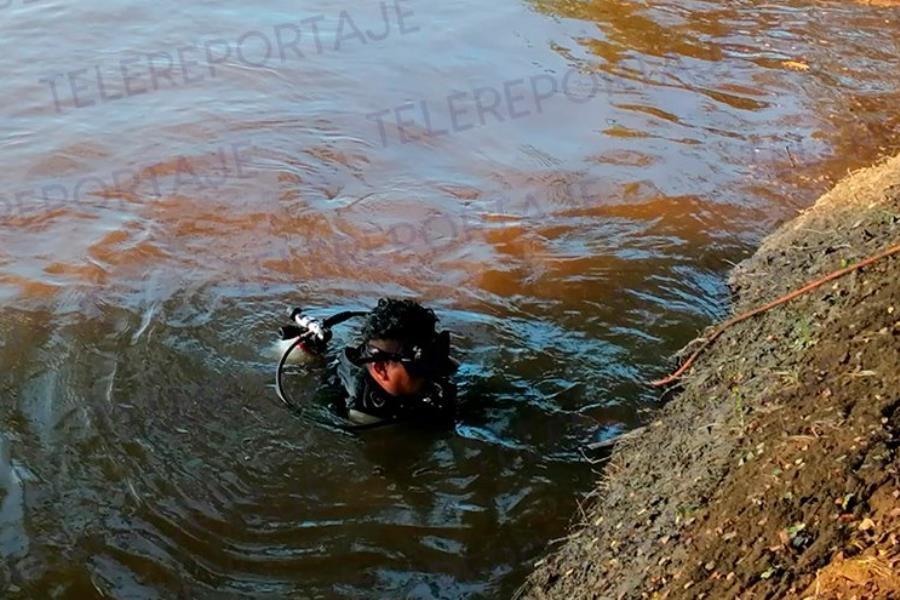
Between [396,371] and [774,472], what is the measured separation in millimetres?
2104

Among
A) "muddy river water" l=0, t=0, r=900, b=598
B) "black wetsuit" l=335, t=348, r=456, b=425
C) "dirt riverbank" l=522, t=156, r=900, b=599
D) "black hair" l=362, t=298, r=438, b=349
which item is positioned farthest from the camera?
"black wetsuit" l=335, t=348, r=456, b=425

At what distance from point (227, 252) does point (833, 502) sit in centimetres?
510

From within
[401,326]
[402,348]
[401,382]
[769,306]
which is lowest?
[401,382]

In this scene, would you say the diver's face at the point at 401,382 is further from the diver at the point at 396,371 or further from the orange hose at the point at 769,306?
the orange hose at the point at 769,306

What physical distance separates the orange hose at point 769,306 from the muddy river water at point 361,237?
1.09ft

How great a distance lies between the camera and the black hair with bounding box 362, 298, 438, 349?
4578mm

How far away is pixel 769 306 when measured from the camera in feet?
13.6

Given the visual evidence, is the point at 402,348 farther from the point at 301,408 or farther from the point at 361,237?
the point at 361,237

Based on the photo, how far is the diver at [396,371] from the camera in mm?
4605

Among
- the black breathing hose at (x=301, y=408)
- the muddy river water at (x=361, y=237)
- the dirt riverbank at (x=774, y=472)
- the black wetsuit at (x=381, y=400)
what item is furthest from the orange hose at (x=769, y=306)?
the black breathing hose at (x=301, y=408)

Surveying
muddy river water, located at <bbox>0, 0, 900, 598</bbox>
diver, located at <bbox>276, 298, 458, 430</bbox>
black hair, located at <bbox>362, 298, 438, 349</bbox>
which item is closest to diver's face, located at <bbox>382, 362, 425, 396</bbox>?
diver, located at <bbox>276, 298, 458, 430</bbox>

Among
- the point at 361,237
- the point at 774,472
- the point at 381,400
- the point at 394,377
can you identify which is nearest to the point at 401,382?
the point at 394,377

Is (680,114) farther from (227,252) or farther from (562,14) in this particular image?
(227,252)

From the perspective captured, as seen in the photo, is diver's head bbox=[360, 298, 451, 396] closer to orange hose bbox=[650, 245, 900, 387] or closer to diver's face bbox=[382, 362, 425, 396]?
diver's face bbox=[382, 362, 425, 396]
